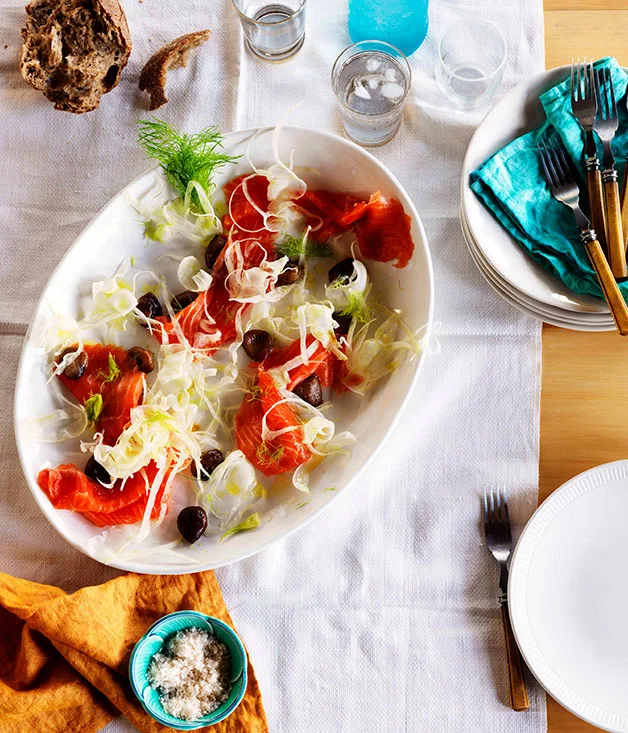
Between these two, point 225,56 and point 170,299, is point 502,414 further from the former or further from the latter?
point 225,56

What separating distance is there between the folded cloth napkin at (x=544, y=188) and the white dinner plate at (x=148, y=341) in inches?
7.1

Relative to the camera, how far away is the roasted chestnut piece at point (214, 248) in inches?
60.2

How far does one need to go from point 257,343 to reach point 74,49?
709 mm

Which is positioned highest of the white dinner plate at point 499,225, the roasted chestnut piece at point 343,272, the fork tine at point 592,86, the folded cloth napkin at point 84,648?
the fork tine at point 592,86

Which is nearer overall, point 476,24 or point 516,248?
point 516,248

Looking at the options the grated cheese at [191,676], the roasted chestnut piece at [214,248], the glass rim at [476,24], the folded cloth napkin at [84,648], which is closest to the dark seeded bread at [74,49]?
the roasted chestnut piece at [214,248]

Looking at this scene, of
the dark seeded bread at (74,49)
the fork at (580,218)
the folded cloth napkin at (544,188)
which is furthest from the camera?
the dark seeded bread at (74,49)

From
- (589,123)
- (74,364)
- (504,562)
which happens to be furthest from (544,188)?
(74,364)

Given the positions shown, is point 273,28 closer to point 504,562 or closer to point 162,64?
point 162,64

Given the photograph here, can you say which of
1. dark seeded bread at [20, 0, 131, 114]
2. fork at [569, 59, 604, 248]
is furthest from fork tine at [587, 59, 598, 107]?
dark seeded bread at [20, 0, 131, 114]

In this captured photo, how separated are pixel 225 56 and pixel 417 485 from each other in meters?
0.99

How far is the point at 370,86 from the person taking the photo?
1.64 metres

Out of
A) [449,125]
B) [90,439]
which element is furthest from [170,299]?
[449,125]

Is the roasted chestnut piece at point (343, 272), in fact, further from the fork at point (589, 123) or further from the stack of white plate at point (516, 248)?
the fork at point (589, 123)
